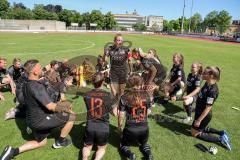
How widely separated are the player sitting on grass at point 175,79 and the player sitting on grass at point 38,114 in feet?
13.9

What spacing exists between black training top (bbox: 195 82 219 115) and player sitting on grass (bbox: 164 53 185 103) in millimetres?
2371

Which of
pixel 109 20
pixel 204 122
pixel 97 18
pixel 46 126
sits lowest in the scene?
pixel 204 122

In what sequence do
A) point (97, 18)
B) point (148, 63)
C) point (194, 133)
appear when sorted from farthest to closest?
point (97, 18), point (148, 63), point (194, 133)

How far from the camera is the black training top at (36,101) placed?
4797mm

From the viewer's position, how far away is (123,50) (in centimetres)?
762

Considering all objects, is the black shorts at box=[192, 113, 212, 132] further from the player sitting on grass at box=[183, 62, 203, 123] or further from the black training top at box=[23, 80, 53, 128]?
the black training top at box=[23, 80, 53, 128]

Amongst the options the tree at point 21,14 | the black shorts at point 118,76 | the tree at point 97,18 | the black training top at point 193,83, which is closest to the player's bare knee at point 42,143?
the black shorts at point 118,76

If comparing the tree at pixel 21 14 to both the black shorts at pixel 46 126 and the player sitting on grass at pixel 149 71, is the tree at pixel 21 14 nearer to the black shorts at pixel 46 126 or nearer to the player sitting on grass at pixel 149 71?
the player sitting on grass at pixel 149 71

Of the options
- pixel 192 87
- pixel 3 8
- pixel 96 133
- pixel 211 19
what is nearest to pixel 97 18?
pixel 3 8

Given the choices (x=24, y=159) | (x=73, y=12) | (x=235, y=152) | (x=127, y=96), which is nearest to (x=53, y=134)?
(x=24, y=159)

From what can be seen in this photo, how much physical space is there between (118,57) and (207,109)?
3.20 metres

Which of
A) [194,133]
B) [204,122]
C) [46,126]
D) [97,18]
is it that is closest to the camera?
[46,126]

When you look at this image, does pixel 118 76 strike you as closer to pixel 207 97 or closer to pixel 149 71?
pixel 149 71

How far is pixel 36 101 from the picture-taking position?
4.91m
